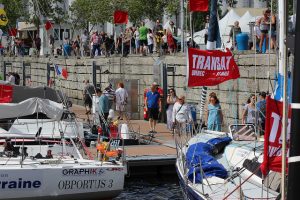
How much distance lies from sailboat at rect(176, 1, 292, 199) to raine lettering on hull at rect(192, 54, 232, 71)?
163cm

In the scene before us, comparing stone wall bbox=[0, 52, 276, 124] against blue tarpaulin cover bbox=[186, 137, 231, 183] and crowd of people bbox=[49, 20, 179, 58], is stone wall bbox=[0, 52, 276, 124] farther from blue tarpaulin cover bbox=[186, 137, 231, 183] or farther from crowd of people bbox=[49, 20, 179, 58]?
blue tarpaulin cover bbox=[186, 137, 231, 183]

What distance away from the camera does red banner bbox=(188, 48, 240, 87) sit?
647 inches

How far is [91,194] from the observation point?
666 inches

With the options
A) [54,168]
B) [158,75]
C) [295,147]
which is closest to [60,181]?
[54,168]

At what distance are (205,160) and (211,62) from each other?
215 centimetres

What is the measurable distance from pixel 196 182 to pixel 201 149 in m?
1.72

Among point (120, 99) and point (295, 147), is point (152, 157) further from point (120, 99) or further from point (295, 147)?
point (295, 147)

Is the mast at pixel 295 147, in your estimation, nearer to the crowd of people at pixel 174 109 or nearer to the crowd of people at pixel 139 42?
the crowd of people at pixel 174 109

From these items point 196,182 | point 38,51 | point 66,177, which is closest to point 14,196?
point 66,177

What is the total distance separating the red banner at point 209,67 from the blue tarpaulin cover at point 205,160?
1.39 metres

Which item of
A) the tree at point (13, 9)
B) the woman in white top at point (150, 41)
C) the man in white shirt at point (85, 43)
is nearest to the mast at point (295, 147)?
the woman in white top at point (150, 41)

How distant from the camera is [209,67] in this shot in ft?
55.0

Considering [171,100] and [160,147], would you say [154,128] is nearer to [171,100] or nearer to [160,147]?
[171,100]

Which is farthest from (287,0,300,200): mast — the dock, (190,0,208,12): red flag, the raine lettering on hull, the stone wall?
the dock
